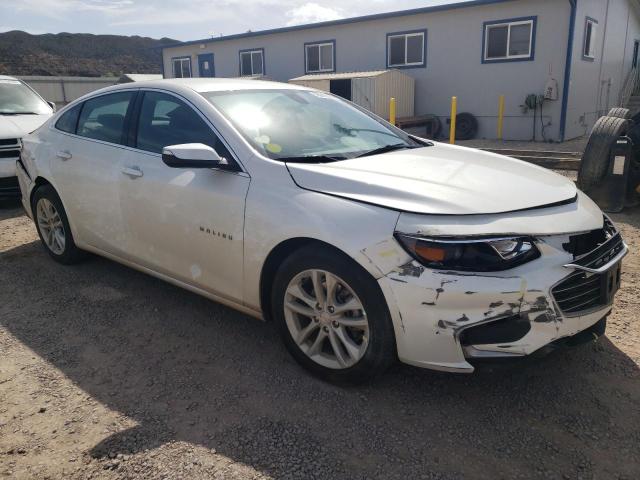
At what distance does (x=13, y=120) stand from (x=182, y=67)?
1637 cm

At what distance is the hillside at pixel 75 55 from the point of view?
141 feet

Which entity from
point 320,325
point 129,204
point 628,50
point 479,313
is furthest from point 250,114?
point 628,50

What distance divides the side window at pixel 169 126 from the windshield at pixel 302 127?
16cm

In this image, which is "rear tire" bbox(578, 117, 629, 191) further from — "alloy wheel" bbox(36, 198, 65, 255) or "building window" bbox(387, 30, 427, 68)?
"building window" bbox(387, 30, 427, 68)

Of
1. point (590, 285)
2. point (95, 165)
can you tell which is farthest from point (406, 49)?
point (590, 285)

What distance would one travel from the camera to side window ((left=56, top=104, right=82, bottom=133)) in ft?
14.4

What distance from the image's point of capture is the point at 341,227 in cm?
251

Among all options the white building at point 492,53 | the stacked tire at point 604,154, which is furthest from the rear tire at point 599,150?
the white building at point 492,53

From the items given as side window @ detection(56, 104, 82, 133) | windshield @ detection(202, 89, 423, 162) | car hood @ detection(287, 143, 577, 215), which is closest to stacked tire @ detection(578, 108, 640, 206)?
windshield @ detection(202, 89, 423, 162)

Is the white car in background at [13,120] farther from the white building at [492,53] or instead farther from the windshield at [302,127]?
the white building at [492,53]

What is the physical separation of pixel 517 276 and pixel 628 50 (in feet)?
72.0

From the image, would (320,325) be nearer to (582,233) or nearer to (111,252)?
(582,233)

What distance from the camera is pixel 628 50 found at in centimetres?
1986

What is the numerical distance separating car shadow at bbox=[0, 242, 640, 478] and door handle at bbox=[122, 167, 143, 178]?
1.00m
